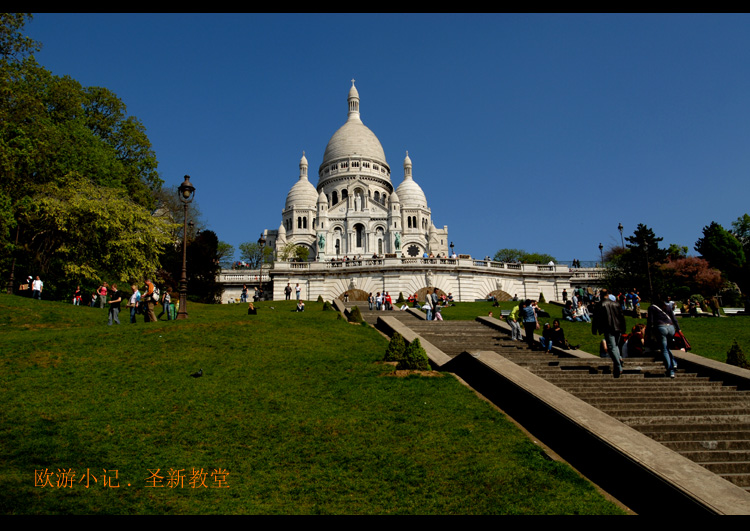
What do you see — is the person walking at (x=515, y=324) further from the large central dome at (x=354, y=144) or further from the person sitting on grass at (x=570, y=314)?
the large central dome at (x=354, y=144)

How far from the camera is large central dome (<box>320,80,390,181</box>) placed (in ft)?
323

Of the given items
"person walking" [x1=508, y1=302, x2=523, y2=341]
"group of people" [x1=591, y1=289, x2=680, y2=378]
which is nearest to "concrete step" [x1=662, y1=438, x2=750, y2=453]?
"group of people" [x1=591, y1=289, x2=680, y2=378]

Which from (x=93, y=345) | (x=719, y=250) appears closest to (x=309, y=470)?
(x=93, y=345)

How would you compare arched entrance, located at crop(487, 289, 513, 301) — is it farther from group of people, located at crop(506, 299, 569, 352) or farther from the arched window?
the arched window

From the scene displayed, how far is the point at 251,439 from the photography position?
8.13m

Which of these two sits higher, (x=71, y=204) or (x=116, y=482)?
(x=71, y=204)

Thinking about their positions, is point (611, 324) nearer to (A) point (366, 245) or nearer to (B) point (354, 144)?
(A) point (366, 245)

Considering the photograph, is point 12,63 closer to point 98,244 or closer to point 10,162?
point 10,162

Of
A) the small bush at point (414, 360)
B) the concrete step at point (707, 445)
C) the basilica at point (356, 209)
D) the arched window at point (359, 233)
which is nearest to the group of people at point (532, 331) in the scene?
the small bush at point (414, 360)

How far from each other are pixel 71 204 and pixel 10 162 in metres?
4.04

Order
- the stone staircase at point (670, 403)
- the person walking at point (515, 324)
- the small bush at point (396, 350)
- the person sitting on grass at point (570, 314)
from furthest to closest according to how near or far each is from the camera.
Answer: the person sitting on grass at point (570, 314) → the person walking at point (515, 324) → the small bush at point (396, 350) → the stone staircase at point (670, 403)

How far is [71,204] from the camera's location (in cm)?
2627

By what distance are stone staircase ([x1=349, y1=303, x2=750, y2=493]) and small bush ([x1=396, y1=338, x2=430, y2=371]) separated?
85.2 inches

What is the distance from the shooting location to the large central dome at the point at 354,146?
3878 inches
